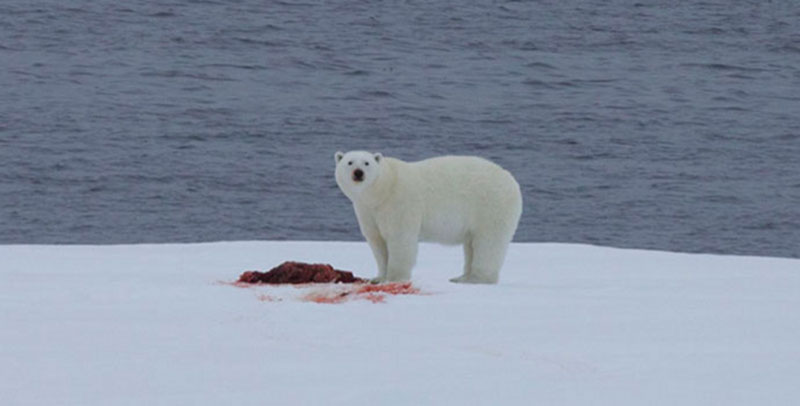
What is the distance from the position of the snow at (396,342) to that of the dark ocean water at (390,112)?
577 inches

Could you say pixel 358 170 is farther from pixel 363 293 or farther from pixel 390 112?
pixel 390 112

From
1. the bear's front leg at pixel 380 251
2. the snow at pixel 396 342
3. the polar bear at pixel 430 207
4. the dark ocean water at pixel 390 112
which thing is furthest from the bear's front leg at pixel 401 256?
the dark ocean water at pixel 390 112

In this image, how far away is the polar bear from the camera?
29.7ft

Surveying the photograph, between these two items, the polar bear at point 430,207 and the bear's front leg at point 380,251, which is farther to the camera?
the bear's front leg at point 380,251

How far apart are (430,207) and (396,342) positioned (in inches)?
92.8

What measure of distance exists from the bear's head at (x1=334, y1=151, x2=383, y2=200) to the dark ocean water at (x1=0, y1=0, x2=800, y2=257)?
14479 millimetres

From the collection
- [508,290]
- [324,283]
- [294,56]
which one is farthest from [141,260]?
[294,56]

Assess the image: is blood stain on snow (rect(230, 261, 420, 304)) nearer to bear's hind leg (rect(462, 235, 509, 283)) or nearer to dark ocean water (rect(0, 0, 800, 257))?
bear's hind leg (rect(462, 235, 509, 283))

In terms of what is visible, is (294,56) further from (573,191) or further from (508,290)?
(508,290)

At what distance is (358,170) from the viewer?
883 centimetres

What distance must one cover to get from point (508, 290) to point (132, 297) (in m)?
1.97

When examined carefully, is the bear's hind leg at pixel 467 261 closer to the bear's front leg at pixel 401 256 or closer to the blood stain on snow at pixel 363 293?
the bear's front leg at pixel 401 256

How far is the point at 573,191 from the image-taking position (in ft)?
94.9

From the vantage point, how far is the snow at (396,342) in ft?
19.8
